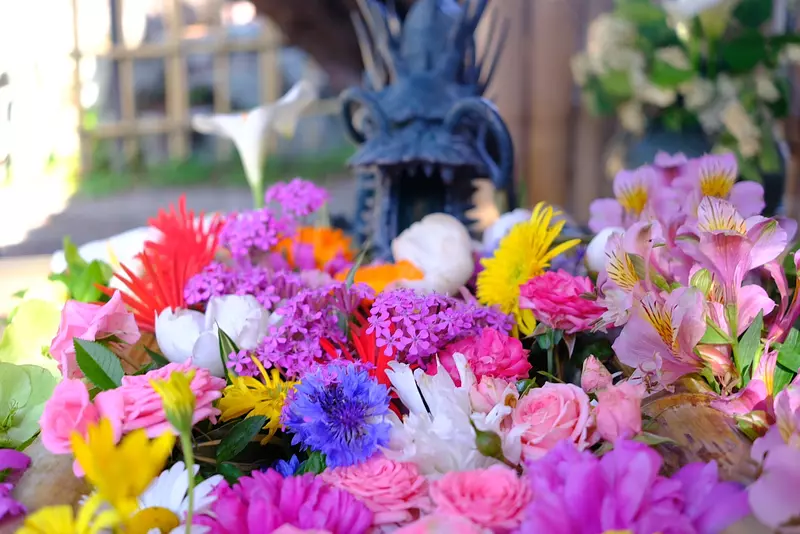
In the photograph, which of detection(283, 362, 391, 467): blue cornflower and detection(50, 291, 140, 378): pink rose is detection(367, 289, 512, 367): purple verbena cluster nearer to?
detection(283, 362, 391, 467): blue cornflower

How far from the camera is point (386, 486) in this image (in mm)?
348

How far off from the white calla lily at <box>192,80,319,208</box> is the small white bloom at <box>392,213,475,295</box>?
0.23 meters

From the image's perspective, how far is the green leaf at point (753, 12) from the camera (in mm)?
1069

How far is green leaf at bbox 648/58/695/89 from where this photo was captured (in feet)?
3.66

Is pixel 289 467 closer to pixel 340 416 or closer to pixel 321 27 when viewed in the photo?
pixel 340 416

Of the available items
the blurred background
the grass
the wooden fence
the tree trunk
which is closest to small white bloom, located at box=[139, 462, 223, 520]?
the blurred background

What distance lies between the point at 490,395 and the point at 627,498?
0.36ft

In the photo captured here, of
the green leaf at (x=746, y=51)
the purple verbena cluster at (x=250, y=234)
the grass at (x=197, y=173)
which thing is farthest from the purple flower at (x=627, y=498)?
the grass at (x=197, y=173)

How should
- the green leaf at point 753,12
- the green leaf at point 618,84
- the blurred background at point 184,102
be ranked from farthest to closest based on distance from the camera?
the blurred background at point 184,102, the green leaf at point 618,84, the green leaf at point 753,12

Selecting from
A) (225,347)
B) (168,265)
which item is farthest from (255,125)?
(225,347)

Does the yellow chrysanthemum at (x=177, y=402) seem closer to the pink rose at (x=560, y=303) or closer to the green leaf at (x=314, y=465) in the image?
the green leaf at (x=314, y=465)

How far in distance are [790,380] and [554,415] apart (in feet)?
0.45

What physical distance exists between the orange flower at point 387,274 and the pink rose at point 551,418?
0.66 feet

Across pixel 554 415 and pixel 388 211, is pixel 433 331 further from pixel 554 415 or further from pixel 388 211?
pixel 388 211
